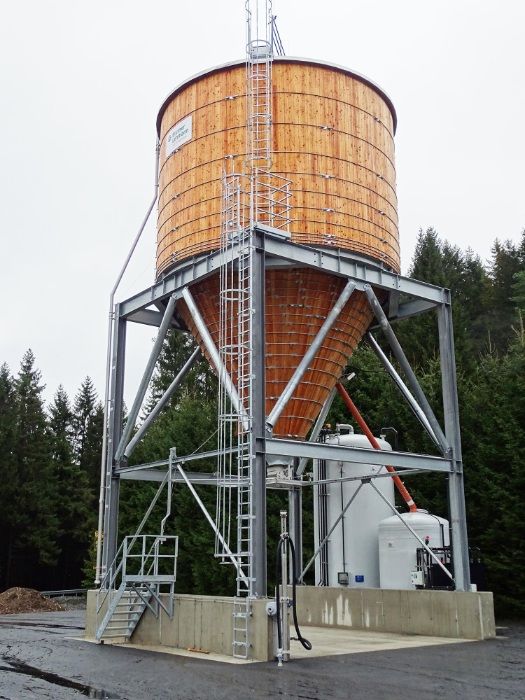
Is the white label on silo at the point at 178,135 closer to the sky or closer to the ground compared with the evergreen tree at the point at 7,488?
closer to the sky

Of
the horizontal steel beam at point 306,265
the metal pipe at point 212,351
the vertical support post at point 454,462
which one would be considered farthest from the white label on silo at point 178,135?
the vertical support post at point 454,462

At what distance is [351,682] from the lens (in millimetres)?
9836

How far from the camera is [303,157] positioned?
15.5m

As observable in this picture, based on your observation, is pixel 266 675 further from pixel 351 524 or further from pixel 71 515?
pixel 71 515

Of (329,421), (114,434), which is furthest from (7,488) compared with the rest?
(114,434)

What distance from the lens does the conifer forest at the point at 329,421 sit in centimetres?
2306

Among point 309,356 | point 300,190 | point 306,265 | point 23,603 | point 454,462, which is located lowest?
point 23,603

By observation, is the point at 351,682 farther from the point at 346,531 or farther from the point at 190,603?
the point at 346,531

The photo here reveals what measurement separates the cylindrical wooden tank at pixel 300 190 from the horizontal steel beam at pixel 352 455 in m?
1.56

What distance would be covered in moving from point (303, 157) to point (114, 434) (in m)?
7.47

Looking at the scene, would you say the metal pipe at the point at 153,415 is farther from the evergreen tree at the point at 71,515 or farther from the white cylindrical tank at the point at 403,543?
the evergreen tree at the point at 71,515

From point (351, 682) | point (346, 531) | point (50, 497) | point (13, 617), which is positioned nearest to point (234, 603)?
point (351, 682)

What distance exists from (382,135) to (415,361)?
24.1 meters

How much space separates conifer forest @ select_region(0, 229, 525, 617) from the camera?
23.1 metres
